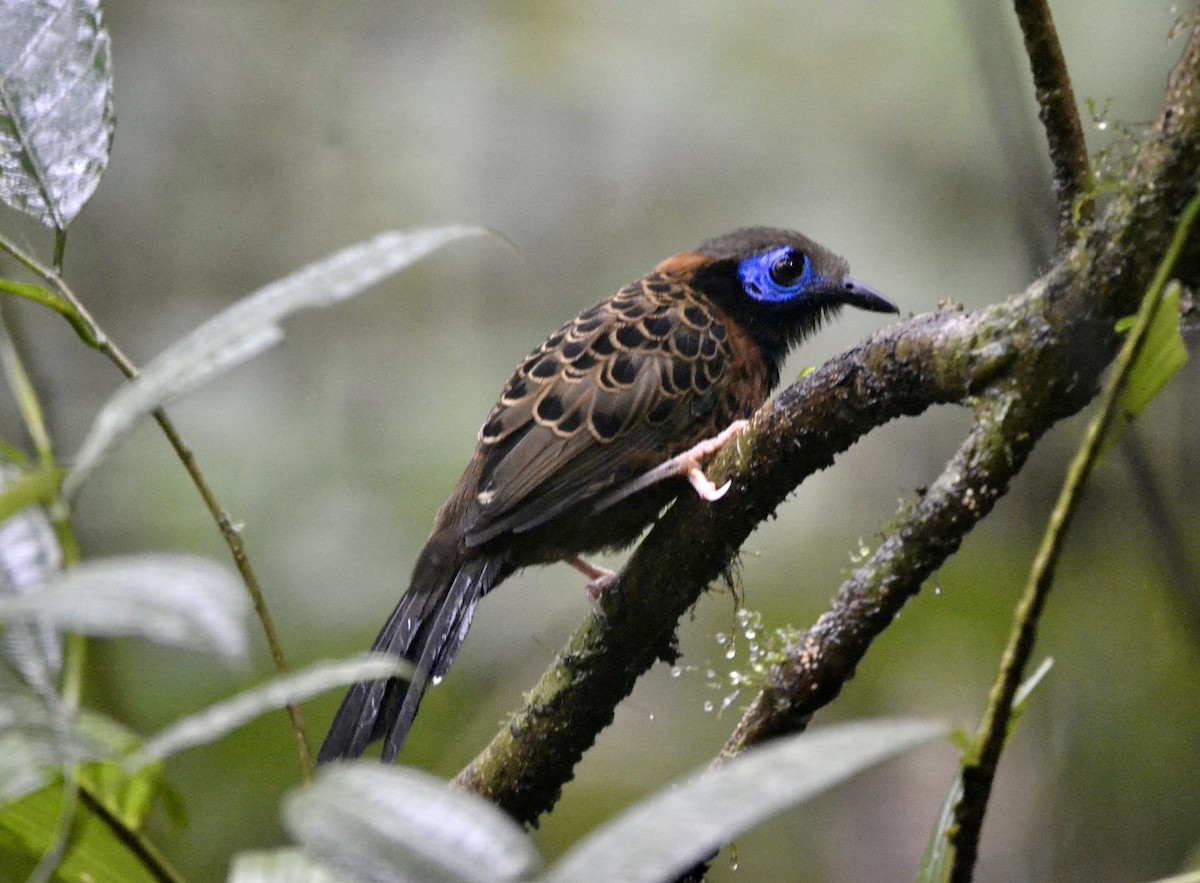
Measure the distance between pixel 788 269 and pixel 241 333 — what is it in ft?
6.78

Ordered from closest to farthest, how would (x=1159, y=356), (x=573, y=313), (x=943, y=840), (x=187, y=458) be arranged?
(x=1159, y=356) < (x=943, y=840) < (x=187, y=458) < (x=573, y=313)

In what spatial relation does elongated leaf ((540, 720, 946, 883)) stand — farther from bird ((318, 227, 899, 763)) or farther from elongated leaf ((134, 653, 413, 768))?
bird ((318, 227, 899, 763))

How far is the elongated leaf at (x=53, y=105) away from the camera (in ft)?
3.26

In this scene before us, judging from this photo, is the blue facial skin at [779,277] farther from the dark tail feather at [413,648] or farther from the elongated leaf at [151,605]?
the elongated leaf at [151,605]

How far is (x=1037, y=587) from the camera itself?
0.68m

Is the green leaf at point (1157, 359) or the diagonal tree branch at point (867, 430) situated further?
the diagonal tree branch at point (867, 430)

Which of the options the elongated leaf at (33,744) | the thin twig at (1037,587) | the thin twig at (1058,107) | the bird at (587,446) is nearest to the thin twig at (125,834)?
the elongated leaf at (33,744)

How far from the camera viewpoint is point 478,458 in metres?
2.27

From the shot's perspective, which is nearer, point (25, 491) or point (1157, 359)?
point (25, 491)

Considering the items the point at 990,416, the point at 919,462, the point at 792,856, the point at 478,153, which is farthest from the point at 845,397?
the point at 478,153

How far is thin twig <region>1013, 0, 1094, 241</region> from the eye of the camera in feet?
3.95

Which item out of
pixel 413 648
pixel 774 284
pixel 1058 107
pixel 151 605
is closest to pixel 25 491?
pixel 151 605

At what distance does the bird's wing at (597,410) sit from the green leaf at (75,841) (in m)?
1.32

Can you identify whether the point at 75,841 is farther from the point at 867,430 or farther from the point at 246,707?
the point at 867,430
